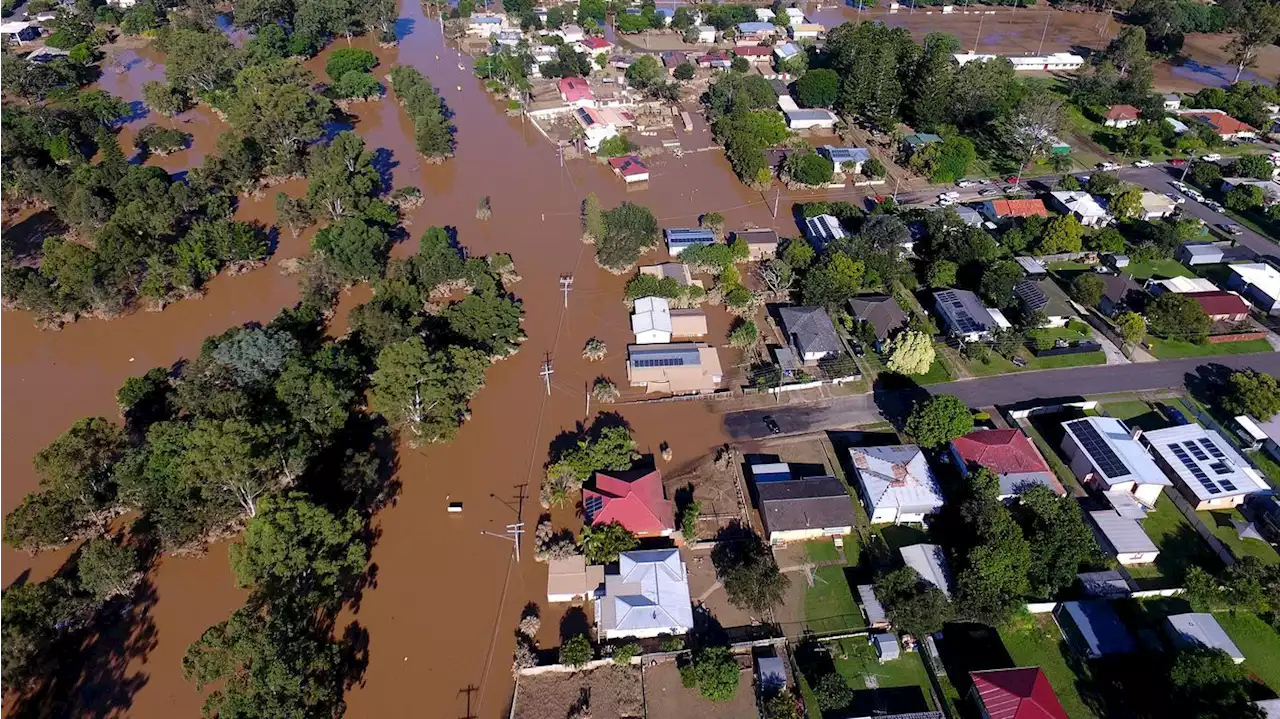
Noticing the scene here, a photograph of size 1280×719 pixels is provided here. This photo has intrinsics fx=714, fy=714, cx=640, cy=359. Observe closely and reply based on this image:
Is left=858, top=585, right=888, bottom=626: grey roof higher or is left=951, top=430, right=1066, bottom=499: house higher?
left=951, top=430, right=1066, bottom=499: house

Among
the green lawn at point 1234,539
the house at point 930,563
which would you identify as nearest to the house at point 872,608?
the house at point 930,563

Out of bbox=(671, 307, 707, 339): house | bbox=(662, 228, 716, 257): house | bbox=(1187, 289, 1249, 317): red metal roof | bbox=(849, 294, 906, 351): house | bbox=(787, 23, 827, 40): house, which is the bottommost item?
bbox=(671, 307, 707, 339): house

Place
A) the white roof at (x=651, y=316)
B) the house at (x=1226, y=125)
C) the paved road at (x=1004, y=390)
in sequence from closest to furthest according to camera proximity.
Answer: the paved road at (x=1004, y=390) → the white roof at (x=651, y=316) → the house at (x=1226, y=125)

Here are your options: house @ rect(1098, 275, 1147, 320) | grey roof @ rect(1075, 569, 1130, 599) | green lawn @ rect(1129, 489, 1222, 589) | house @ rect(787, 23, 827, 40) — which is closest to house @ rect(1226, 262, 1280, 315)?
house @ rect(1098, 275, 1147, 320)

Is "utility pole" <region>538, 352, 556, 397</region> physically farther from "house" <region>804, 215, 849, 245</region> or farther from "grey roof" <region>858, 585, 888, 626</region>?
"house" <region>804, 215, 849, 245</region>

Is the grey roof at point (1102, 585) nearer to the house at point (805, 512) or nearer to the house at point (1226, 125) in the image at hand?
the house at point (805, 512)

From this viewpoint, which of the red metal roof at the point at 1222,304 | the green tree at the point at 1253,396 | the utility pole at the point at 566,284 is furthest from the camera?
the utility pole at the point at 566,284
